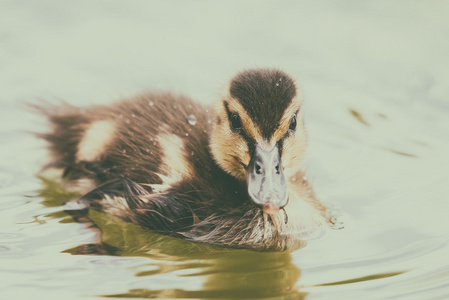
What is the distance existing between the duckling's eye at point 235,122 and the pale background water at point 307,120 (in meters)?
0.21

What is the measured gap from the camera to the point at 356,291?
2629 millimetres

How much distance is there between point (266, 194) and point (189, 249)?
1.34ft

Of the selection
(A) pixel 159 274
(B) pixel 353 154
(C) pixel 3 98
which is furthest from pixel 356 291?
(C) pixel 3 98

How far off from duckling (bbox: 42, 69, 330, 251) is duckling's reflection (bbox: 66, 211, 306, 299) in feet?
0.15

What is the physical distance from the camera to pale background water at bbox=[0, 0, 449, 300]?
2736 mm

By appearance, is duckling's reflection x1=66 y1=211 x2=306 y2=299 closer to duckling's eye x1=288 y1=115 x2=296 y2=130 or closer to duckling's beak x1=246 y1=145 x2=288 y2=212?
duckling's beak x1=246 y1=145 x2=288 y2=212

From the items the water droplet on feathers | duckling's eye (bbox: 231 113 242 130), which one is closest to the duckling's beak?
duckling's eye (bbox: 231 113 242 130)

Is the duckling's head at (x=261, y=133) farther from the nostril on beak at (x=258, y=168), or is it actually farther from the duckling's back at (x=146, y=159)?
the duckling's back at (x=146, y=159)

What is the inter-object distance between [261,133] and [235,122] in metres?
0.16

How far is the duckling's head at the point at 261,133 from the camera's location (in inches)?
110

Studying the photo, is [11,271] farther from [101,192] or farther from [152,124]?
[152,124]

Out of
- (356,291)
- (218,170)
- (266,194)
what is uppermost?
(218,170)

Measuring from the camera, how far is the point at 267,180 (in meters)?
2.79

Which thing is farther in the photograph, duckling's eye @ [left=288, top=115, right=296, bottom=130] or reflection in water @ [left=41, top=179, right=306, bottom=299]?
duckling's eye @ [left=288, top=115, right=296, bottom=130]
